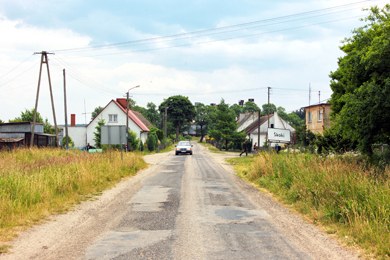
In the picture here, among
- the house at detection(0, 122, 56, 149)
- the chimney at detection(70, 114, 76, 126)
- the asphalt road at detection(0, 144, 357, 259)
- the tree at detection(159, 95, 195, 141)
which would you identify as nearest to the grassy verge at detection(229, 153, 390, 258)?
the asphalt road at detection(0, 144, 357, 259)

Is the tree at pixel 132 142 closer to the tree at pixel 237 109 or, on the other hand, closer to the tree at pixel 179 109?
the tree at pixel 179 109

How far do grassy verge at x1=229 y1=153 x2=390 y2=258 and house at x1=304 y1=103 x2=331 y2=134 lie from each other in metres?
35.0

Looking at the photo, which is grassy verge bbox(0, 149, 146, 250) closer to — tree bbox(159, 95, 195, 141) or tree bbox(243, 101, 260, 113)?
tree bbox(159, 95, 195, 141)

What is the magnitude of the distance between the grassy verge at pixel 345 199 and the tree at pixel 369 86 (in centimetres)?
211

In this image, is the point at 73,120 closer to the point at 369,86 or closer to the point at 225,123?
the point at 225,123

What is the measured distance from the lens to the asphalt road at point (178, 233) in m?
6.41

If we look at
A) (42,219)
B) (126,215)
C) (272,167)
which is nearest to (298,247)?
(126,215)

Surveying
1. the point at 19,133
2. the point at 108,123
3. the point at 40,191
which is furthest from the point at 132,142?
the point at 40,191

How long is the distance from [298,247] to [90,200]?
7.32m

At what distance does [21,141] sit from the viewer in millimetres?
40625

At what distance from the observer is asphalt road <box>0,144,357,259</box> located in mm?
6410

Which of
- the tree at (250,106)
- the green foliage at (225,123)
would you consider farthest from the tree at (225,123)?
the tree at (250,106)

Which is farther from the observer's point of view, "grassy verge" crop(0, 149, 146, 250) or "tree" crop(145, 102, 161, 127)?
"tree" crop(145, 102, 161, 127)

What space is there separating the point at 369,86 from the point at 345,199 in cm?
498
